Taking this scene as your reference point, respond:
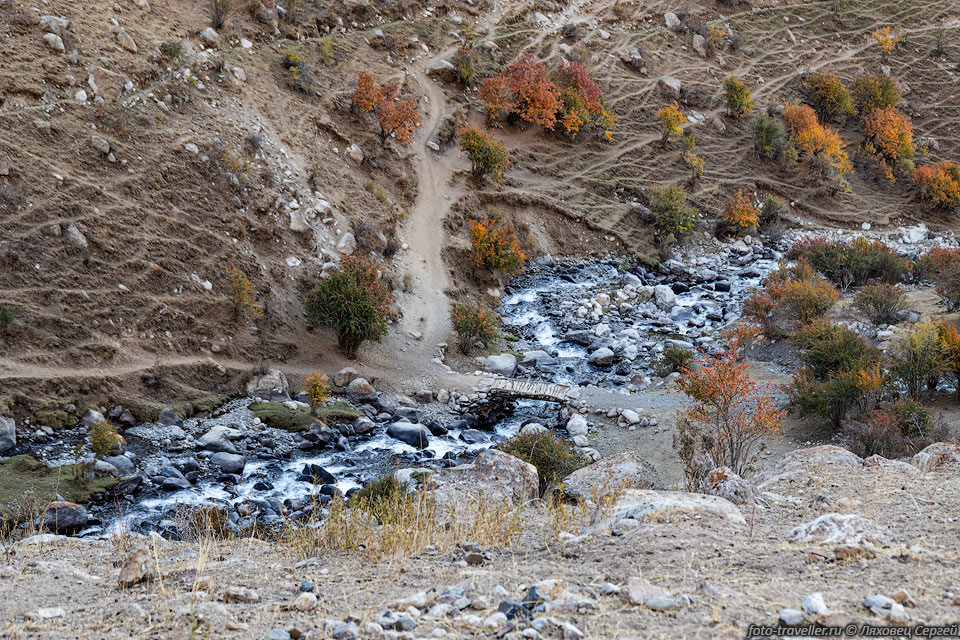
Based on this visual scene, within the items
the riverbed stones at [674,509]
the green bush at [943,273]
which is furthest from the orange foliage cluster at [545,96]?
the riverbed stones at [674,509]

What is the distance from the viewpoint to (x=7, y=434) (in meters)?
15.1

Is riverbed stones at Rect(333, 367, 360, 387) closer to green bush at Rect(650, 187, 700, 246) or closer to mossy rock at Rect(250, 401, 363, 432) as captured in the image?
mossy rock at Rect(250, 401, 363, 432)

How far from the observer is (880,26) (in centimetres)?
4356

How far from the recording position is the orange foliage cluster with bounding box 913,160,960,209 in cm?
3519

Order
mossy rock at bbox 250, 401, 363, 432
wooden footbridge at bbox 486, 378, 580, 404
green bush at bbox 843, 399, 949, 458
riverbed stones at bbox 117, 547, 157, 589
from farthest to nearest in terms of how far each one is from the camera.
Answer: wooden footbridge at bbox 486, 378, 580, 404 → mossy rock at bbox 250, 401, 363, 432 → green bush at bbox 843, 399, 949, 458 → riverbed stones at bbox 117, 547, 157, 589

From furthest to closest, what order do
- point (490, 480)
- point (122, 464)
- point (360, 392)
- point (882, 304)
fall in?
point (882, 304) → point (360, 392) → point (122, 464) → point (490, 480)

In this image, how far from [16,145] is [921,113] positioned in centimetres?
4212

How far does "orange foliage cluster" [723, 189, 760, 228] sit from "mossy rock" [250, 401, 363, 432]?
20.6 meters

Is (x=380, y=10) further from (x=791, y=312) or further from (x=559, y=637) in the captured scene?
(x=559, y=637)

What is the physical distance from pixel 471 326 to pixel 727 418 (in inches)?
375

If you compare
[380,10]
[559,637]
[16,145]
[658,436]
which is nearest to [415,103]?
[380,10]

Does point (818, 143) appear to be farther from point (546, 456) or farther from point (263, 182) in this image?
point (546, 456)

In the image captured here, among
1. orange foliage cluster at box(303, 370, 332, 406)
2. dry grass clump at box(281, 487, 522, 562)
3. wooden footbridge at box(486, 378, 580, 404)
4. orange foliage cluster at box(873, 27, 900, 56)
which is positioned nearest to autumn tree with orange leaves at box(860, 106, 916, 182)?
orange foliage cluster at box(873, 27, 900, 56)

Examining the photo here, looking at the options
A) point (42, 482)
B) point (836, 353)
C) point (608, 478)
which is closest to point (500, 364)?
point (836, 353)
